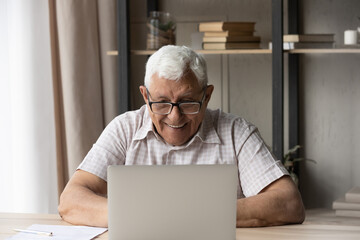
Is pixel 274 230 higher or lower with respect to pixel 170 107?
lower

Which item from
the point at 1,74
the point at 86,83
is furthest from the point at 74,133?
the point at 1,74

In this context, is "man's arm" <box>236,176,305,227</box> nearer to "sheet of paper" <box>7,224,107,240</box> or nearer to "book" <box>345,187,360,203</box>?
"sheet of paper" <box>7,224,107,240</box>

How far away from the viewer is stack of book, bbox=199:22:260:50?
2.91m

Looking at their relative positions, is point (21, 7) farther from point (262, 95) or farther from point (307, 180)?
point (307, 180)

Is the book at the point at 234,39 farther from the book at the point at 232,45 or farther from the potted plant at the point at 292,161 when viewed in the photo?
the potted plant at the point at 292,161

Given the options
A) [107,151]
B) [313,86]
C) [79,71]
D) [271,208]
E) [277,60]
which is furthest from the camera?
[313,86]

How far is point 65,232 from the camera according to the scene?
170 centimetres

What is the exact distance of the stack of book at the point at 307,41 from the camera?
9.33 feet

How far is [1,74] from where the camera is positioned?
8.84 ft

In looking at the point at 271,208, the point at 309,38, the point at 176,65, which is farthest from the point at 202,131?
the point at 309,38

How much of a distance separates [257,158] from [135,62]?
1516mm

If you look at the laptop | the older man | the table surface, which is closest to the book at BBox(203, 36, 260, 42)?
the older man

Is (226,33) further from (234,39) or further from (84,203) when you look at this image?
(84,203)

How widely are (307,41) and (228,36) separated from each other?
1.20 ft
